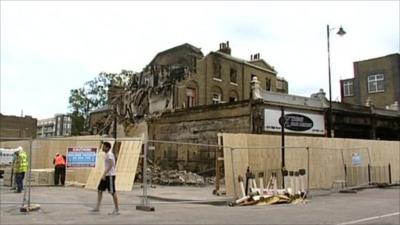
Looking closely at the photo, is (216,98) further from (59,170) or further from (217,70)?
(59,170)

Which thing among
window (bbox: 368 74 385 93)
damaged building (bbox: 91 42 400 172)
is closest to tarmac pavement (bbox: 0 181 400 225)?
damaged building (bbox: 91 42 400 172)

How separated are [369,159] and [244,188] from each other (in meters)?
11.4

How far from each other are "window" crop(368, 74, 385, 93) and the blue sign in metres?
43.0

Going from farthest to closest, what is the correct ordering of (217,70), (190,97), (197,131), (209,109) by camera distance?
(217,70), (190,97), (197,131), (209,109)

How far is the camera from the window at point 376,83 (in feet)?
187

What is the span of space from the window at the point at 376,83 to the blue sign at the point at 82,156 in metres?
43.0

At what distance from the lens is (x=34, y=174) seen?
2405cm

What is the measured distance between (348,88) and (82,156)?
4730cm

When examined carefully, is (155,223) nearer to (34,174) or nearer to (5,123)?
(34,174)

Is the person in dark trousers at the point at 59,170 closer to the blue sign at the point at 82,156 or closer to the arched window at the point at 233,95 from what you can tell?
the blue sign at the point at 82,156

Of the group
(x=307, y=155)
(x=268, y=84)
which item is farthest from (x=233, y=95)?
(x=307, y=155)

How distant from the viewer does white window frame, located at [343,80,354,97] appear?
6203 cm

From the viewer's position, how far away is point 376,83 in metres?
57.7

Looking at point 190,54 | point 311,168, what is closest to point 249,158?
point 311,168
